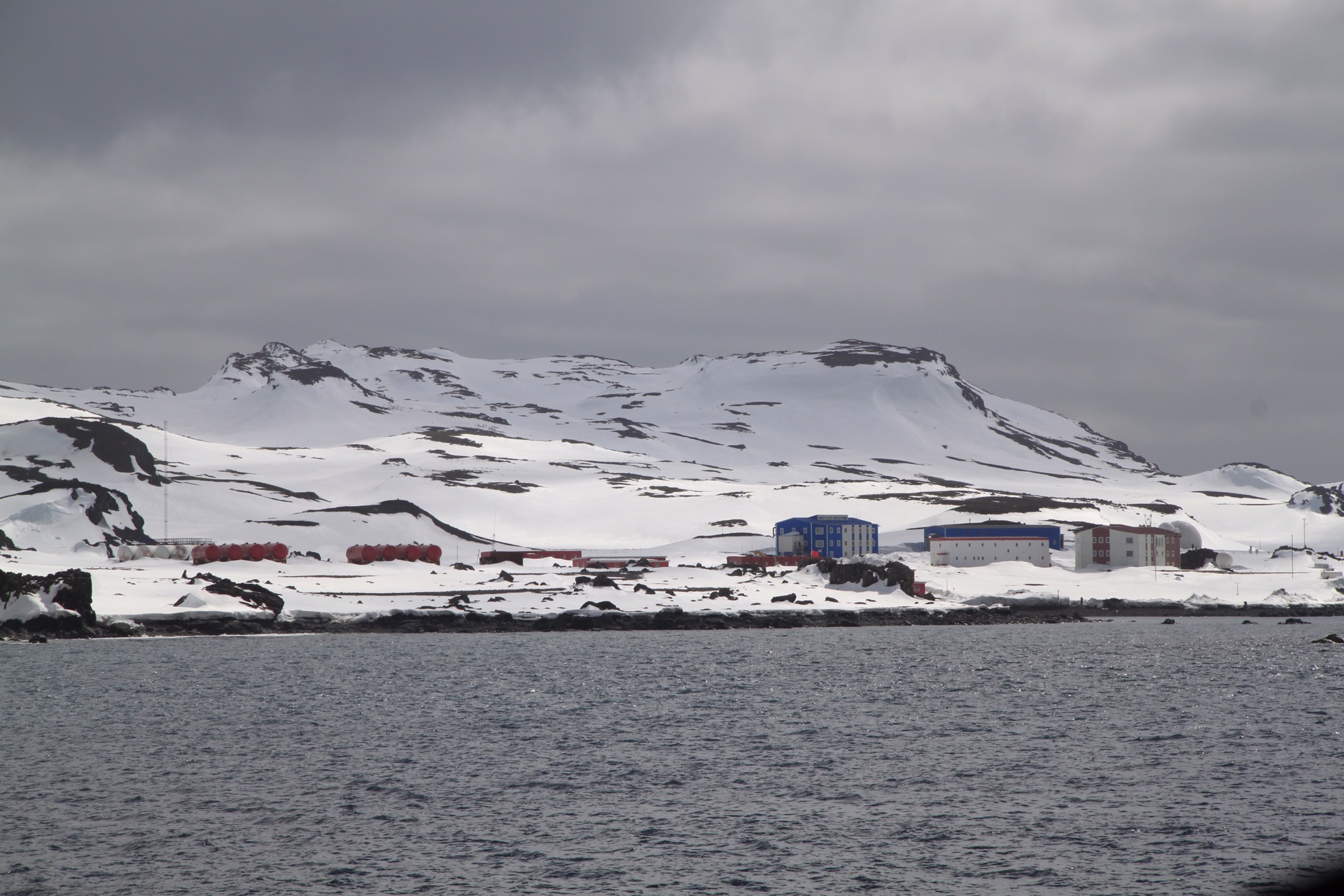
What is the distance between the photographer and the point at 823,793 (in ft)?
114

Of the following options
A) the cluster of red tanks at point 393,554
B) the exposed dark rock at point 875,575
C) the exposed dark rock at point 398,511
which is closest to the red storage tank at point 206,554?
the cluster of red tanks at point 393,554

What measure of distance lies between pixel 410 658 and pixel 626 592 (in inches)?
→ 1389

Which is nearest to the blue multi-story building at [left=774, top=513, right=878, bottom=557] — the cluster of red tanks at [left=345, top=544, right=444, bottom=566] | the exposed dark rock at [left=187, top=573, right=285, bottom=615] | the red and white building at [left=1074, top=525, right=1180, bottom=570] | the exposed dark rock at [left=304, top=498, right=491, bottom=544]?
the red and white building at [left=1074, top=525, right=1180, bottom=570]

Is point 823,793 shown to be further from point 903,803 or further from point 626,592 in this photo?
point 626,592

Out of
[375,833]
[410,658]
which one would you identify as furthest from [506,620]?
[375,833]

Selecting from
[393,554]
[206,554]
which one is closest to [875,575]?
[393,554]

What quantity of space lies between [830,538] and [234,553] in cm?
7710

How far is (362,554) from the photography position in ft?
415

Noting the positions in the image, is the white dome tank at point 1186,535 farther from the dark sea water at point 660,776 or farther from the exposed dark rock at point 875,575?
the dark sea water at point 660,776

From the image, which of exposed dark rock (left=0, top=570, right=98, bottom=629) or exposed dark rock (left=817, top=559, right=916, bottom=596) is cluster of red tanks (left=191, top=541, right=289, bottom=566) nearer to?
exposed dark rock (left=0, top=570, right=98, bottom=629)

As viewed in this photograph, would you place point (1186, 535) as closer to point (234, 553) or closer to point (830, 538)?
point (830, 538)

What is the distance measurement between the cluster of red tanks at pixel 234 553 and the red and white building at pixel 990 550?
75.0 metres

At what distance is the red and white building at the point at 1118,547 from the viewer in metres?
143

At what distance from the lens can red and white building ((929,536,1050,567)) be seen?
14350cm
